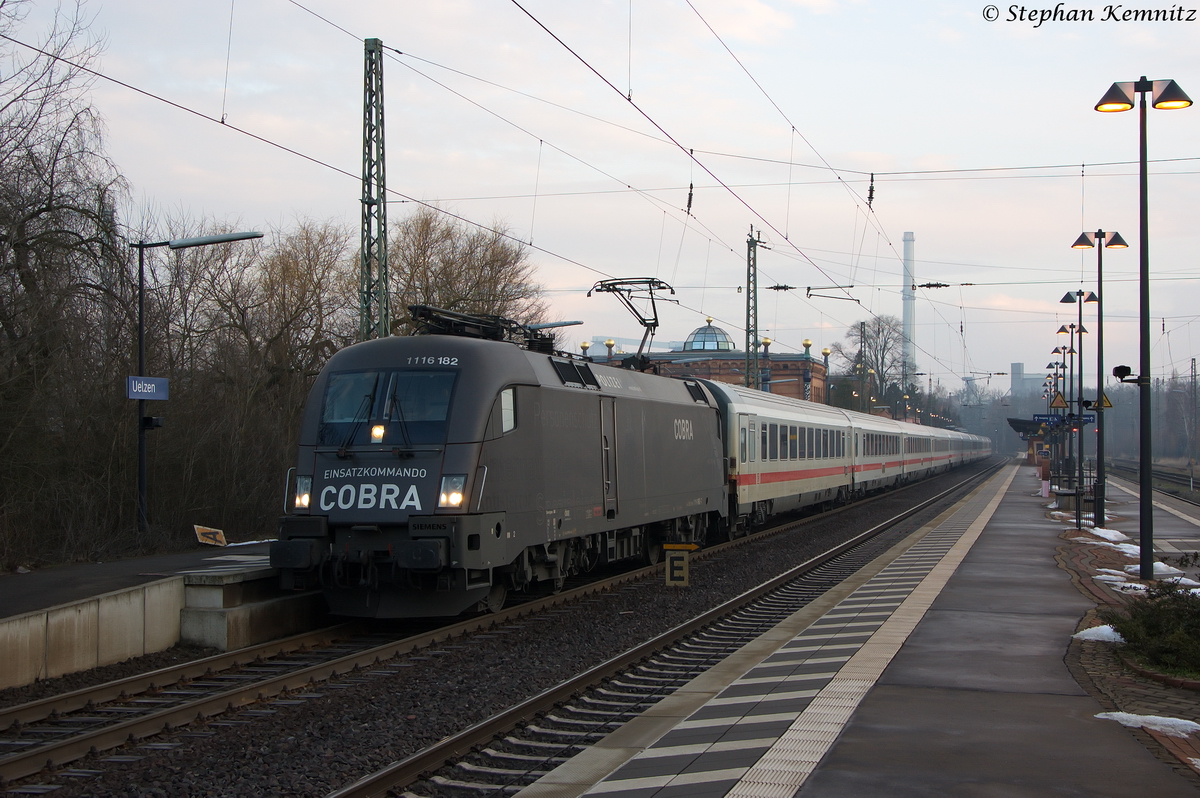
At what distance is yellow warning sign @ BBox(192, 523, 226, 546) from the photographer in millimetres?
18156

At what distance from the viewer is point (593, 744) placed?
7.25m

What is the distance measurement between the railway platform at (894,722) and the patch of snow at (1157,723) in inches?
5.0

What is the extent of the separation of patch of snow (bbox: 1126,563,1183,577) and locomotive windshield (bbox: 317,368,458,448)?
40.8 ft

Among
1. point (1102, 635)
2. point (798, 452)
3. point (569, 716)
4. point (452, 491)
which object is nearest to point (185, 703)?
point (569, 716)

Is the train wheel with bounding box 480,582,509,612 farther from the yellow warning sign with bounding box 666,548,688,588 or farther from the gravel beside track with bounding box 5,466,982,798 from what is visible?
the yellow warning sign with bounding box 666,548,688,588

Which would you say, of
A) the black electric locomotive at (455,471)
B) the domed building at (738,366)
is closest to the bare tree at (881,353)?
the domed building at (738,366)

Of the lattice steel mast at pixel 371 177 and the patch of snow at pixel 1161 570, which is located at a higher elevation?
the lattice steel mast at pixel 371 177

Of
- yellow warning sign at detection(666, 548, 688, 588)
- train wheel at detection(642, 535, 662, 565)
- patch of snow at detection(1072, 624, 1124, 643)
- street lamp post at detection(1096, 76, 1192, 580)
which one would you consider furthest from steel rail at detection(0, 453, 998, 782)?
street lamp post at detection(1096, 76, 1192, 580)

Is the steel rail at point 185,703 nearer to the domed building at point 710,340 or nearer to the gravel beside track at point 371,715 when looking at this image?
the gravel beside track at point 371,715

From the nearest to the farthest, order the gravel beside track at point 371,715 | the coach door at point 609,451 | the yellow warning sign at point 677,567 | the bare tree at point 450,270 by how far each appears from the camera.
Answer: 1. the gravel beside track at point 371,715
2. the coach door at point 609,451
3. the yellow warning sign at point 677,567
4. the bare tree at point 450,270

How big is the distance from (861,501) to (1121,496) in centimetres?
1245

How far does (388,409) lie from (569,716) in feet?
15.8

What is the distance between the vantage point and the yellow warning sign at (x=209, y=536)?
1816 centimetres

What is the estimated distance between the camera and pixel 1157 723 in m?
7.13
